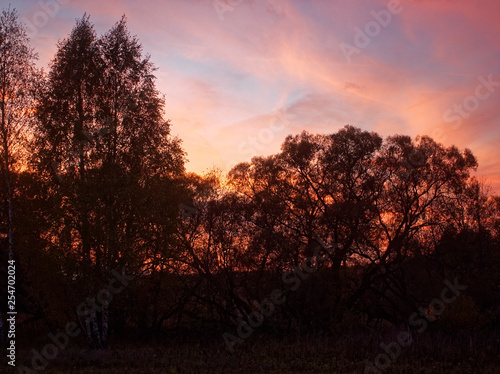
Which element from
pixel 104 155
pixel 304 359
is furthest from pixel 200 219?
pixel 304 359

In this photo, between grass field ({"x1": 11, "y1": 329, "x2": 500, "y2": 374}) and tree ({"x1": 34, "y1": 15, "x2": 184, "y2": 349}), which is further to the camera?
tree ({"x1": 34, "y1": 15, "x2": 184, "y2": 349})

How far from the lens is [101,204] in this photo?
22.7 m

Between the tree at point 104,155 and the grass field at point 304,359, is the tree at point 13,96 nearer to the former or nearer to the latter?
the tree at point 104,155

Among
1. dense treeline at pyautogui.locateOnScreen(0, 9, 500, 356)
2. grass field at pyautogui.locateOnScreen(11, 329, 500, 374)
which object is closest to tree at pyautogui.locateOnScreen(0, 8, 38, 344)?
dense treeline at pyautogui.locateOnScreen(0, 9, 500, 356)

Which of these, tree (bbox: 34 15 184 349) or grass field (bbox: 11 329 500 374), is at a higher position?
tree (bbox: 34 15 184 349)

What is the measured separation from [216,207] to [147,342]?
10948 millimetres

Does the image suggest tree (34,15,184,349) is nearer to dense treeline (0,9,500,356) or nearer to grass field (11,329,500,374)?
dense treeline (0,9,500,356)

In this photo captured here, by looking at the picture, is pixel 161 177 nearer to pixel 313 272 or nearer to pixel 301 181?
pixel 313 272

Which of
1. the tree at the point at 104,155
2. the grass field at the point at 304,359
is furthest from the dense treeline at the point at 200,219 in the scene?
the grass field at the point at 304,359

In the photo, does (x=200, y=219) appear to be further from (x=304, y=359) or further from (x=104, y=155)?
(x=304, y=359)

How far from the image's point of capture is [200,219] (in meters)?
33.5

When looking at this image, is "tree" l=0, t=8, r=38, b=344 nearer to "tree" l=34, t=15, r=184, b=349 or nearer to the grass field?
"tree" l=34, t=15, r=184, b=349

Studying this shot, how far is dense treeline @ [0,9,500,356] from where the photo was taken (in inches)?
893

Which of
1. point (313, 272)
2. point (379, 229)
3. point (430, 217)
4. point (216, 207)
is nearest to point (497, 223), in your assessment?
point (430, 217)
